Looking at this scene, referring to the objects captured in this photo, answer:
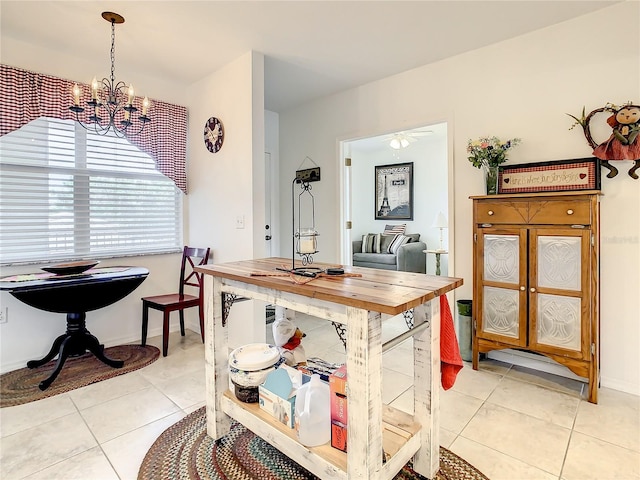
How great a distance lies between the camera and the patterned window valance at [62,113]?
2.49 metres

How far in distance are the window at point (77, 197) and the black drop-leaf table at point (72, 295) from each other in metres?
0.31

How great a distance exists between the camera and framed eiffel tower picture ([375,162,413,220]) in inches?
263

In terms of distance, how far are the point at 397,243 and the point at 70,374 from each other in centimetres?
504

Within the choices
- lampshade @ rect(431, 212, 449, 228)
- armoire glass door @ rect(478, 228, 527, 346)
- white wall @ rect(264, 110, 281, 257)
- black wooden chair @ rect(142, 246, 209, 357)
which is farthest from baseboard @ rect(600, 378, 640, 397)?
white wall @ rect(264, 110, 281, 257)

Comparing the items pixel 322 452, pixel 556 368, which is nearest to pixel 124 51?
pixel 322 452

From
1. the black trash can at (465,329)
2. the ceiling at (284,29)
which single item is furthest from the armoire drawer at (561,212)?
the ceiling at (284,29)

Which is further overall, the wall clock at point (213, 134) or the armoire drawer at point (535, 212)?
the wall clock at point (213, 134)

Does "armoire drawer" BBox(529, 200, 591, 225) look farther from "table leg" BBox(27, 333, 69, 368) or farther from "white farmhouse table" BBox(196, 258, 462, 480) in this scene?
"table leg" BBox(27, 333, 69, 368)

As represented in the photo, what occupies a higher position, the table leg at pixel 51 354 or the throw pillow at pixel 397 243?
the throw pillow at pixel 397 243

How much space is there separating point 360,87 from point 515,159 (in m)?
1.69

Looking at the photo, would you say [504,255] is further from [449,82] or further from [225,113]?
[225,113]

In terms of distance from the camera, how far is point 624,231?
87.8 inches

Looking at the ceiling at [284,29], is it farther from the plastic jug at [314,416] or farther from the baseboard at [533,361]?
the baseboard at [533,361]

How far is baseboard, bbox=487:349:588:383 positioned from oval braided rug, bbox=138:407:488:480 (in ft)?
4.46
